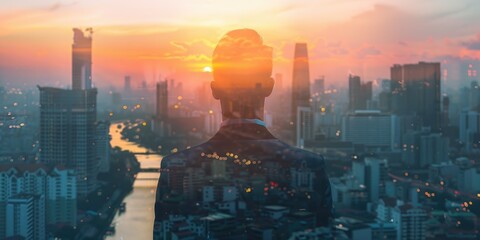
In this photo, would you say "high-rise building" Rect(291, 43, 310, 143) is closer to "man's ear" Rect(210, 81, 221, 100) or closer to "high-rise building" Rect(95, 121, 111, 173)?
"high-rise building" Rect(95, 121, 111, 173)

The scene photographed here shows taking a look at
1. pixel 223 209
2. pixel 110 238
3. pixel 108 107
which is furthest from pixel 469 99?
pixel 223 209

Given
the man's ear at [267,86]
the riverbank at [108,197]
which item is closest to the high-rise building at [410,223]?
the riverbank at [108,197]

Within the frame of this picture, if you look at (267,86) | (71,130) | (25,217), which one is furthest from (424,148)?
(267,86)

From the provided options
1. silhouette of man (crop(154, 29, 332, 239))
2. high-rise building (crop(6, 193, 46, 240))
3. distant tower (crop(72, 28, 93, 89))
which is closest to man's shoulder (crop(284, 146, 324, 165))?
silhouette of man (crop(154, 29, 332, 239))

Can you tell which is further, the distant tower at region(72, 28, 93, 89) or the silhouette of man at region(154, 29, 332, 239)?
the distant tower at region(72, 28, 93, 89)

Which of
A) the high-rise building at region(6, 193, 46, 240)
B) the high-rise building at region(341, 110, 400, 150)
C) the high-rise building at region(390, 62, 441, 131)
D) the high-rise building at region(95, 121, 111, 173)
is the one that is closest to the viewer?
the high-rise building at region(6, 193, 46, 240)

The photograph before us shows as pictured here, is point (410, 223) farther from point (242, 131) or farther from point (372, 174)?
point (242, 131)

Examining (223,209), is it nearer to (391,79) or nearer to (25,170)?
(25,170)

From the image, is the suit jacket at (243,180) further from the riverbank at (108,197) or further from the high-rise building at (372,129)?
the high-rise building at (372,129)
